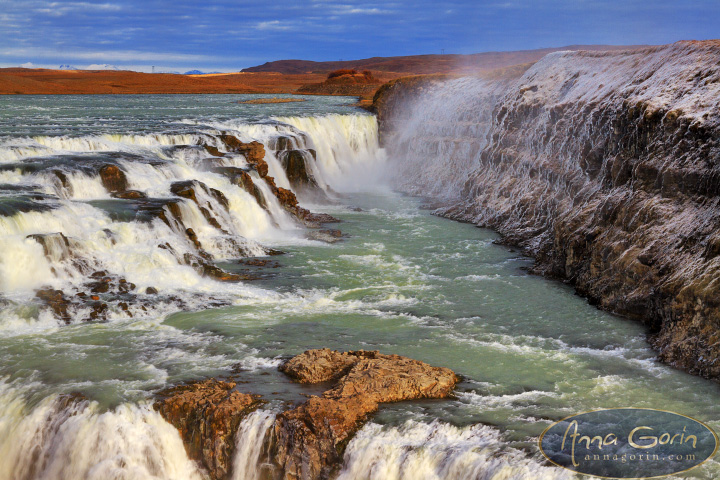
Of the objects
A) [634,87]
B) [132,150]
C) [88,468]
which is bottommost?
[88,468]

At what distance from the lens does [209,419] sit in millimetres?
8312

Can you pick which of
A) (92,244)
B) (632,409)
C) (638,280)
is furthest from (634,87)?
(92,244)

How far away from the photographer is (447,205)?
24281 millimetres

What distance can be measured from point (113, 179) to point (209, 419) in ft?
35.6

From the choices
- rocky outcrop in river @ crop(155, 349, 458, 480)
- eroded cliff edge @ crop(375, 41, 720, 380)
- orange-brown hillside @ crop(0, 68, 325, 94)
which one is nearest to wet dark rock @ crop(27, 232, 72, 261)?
rocky outcrop in river @ crop(155, 349, 458, 480)

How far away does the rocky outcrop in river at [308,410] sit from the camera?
25.8 feet

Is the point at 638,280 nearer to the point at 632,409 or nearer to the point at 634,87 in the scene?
the point at 632,409

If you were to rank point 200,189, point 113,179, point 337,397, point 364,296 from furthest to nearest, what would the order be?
point 200,189 < point 113,179 < point 364,296 < point 337,397

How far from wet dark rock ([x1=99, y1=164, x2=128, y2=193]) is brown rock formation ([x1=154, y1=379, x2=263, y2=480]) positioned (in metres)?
9.96

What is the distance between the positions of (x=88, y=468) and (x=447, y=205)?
701 inches

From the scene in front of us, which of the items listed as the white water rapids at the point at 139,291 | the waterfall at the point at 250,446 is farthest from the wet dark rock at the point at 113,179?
the waterfall at the point at 250,446

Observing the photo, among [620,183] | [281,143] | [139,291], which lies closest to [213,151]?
[281,143]

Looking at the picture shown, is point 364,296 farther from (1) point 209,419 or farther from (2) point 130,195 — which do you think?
(2) point 130,195

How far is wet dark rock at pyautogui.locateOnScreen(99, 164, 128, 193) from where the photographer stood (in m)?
17.4
